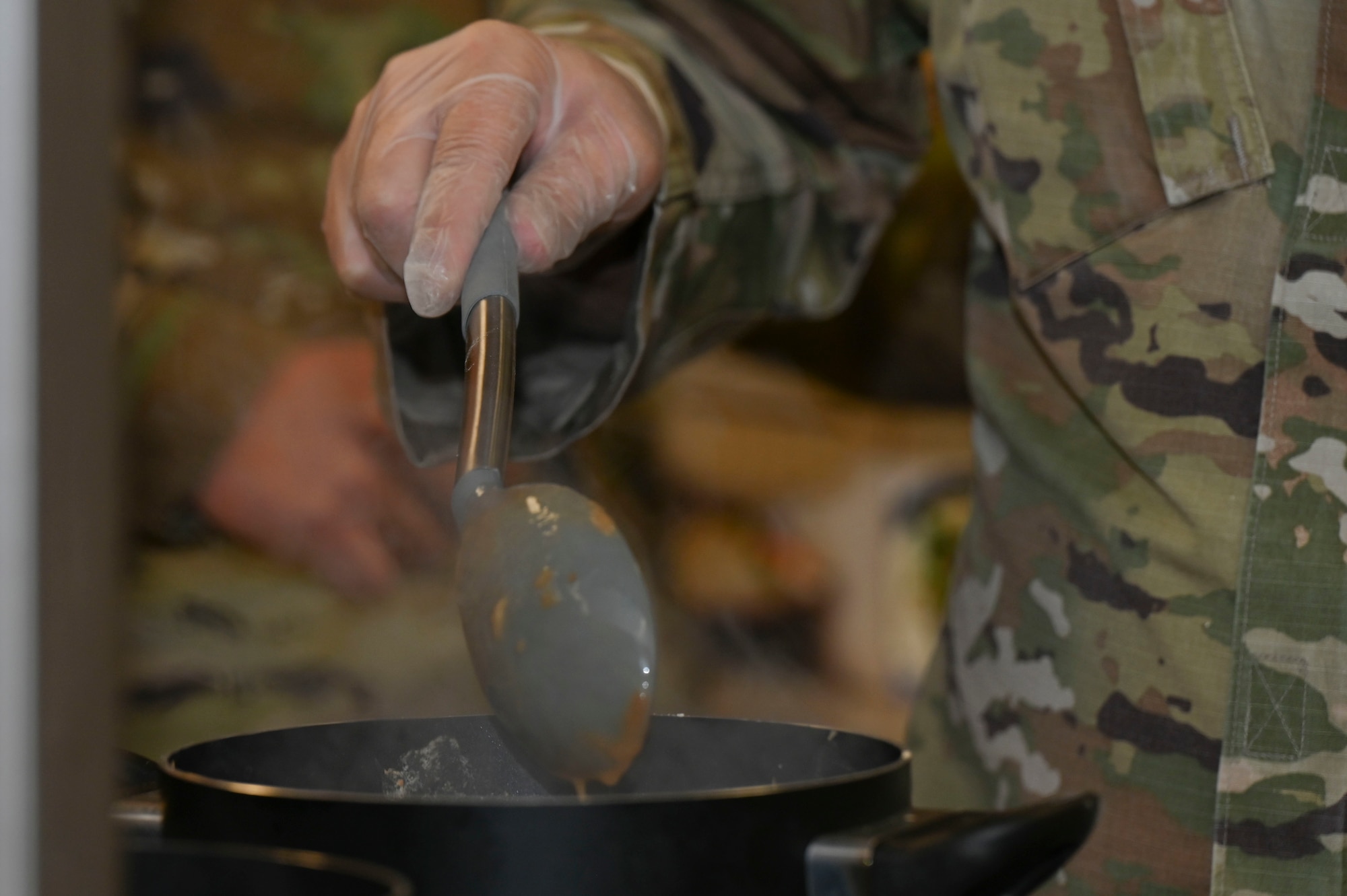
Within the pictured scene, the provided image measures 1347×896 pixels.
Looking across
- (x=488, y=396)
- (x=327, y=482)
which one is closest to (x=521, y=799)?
(x=488, y=396)

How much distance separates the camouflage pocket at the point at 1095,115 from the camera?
1.94 feet

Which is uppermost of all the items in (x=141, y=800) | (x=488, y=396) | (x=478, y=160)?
(x=478, y=160)

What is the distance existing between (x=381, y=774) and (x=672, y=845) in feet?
0.62

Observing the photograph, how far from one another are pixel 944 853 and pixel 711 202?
19.6 inches

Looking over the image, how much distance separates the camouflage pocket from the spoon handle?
0.30m

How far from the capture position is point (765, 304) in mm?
824

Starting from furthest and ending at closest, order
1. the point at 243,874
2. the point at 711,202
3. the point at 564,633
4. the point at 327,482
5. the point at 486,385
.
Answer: the point at 327,482 < the point at 711,202 < the point at 486,385 < the point at 564,633 < the point at 243,874

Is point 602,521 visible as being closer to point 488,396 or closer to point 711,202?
point 488,396

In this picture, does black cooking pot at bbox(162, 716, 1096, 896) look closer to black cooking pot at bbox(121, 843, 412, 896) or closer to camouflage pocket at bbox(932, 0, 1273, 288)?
black cooking pot at bbox(121, 843, 412, 896)

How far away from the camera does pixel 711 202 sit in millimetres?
735

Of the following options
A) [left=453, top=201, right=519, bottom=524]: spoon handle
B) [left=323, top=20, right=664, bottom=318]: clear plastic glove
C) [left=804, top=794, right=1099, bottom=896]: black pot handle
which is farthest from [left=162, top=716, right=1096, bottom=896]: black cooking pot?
[left=323, top=20, right=664, bottom=318]: clear plastic glove

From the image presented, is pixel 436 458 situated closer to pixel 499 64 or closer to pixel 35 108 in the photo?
pixel 499 64

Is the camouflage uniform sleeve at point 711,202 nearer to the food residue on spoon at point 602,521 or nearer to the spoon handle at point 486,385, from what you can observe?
the spoon handle at point 486,385

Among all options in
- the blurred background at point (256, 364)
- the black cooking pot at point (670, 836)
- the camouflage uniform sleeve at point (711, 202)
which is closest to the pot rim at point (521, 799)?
the black cooking pot at point (670, 836)
